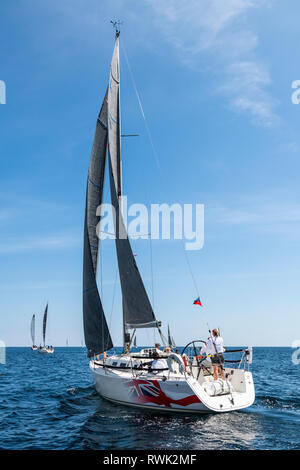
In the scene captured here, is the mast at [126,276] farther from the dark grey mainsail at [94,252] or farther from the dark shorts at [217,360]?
the dark shorts at [217,360]

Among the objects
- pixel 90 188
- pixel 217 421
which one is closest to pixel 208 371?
pixel 217 421

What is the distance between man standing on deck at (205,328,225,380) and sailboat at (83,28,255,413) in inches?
23.1

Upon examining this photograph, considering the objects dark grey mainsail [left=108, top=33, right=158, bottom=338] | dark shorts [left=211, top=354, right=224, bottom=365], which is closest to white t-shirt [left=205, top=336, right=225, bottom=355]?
dark shorts [left=211, top=354, right=224, bottom=365]

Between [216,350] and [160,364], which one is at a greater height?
[216,350]

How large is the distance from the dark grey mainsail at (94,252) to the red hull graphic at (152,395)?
4332mm

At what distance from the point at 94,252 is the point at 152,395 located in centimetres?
827

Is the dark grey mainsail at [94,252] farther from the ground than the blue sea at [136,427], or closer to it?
farther from the ground

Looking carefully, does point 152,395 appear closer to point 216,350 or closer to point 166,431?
point 166,431

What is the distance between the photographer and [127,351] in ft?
53.3

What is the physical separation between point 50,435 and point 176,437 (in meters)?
3.60

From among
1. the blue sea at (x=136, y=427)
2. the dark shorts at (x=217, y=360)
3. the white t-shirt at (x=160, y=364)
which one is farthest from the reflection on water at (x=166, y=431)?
the dark shorts at (x=217, y=360)

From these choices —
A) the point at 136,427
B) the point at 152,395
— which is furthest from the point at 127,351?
the point at 136,427

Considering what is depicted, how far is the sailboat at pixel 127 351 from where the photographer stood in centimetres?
1139

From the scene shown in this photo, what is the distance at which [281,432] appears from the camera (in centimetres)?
1002
